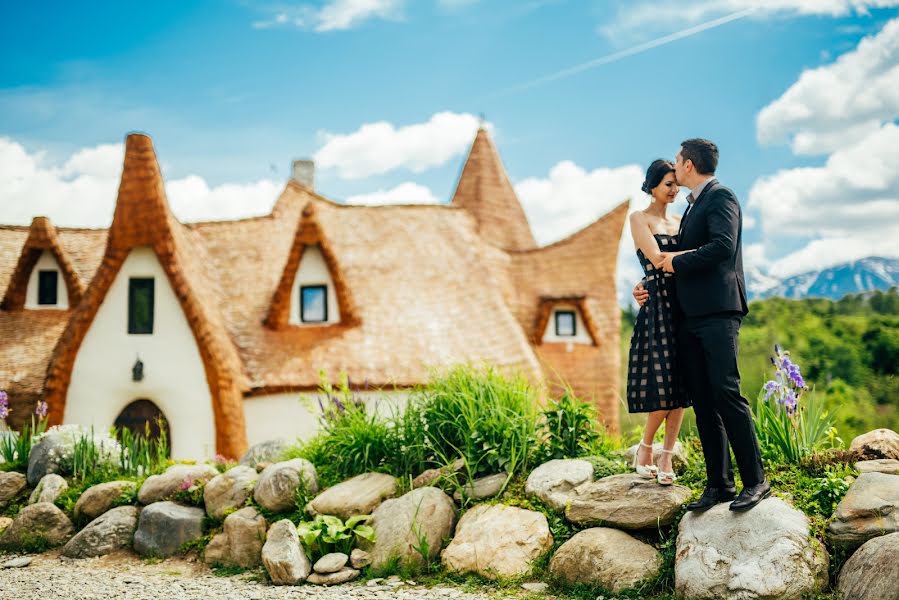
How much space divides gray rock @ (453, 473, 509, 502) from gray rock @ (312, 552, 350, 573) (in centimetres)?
103

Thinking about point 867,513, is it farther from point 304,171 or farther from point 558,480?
point 304,171

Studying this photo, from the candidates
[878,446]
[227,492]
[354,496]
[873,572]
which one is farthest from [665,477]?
[227,492]

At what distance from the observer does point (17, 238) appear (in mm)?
17984

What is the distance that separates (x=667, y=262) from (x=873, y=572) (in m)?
2.19

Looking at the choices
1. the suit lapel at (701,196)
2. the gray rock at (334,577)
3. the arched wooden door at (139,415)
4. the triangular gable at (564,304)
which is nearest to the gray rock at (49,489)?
the gray rock at (334,577)

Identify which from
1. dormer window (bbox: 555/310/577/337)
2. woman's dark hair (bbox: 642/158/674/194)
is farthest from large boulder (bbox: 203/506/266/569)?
dormer window (bbox: 555/310/577/337)

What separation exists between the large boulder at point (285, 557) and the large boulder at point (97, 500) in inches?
91.0

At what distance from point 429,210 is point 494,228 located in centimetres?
191

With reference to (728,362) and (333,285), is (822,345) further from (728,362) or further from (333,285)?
(728,362)

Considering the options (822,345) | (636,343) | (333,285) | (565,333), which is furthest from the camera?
(822,345)

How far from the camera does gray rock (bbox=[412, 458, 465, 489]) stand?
6.48m

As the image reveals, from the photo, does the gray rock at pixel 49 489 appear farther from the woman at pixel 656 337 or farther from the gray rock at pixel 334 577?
the woman at pixel 656 337

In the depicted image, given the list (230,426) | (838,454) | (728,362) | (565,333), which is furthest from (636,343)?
(565,333)

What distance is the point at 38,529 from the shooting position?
24.7 ft
